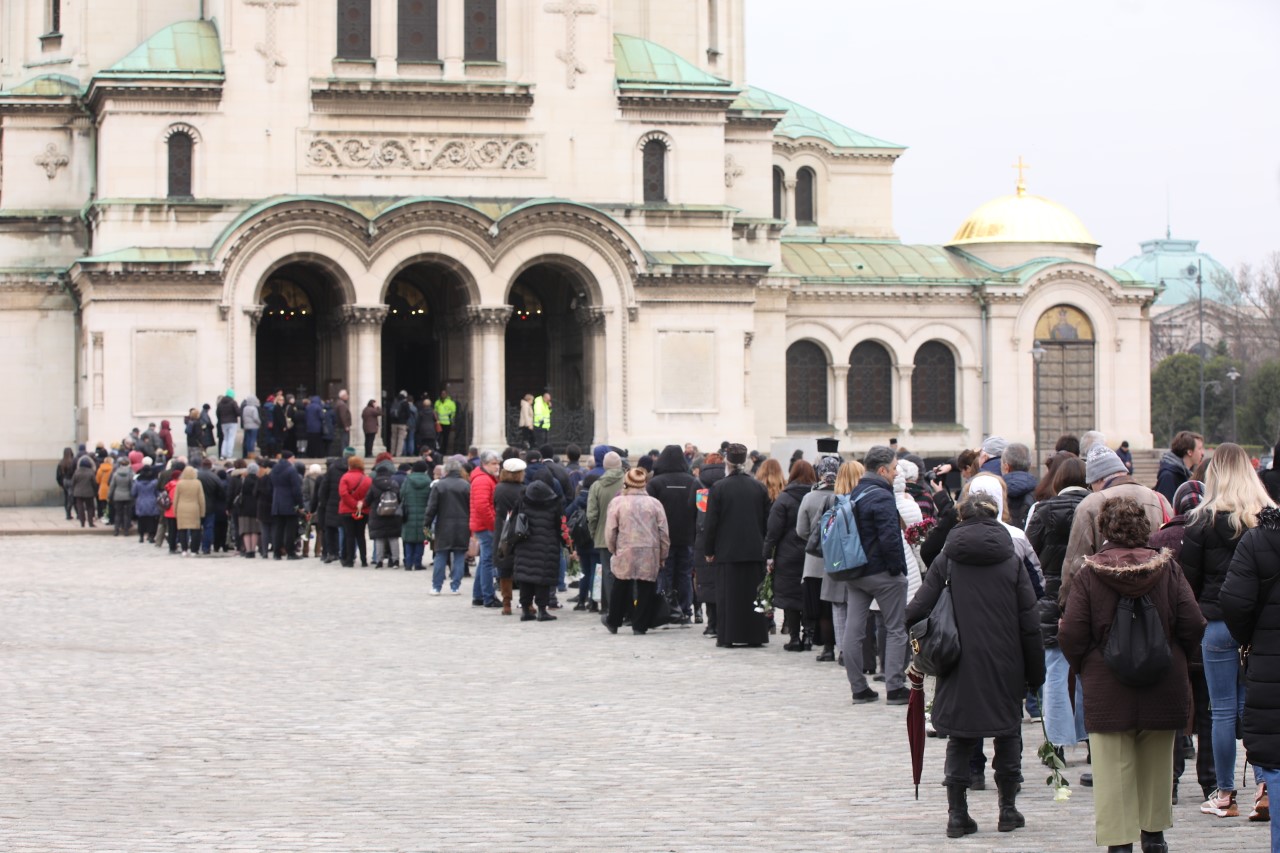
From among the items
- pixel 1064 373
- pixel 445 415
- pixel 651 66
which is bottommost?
pixel 445 415

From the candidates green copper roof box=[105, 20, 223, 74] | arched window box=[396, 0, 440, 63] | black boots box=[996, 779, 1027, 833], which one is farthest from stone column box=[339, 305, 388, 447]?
black boots box=[996, 779, 1027, 833]

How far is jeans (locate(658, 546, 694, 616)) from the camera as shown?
22000 mm

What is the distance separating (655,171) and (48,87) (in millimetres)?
14977

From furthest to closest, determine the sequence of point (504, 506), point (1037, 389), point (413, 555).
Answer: point (1037, 389) → point (413, 555) → point (504, 506)

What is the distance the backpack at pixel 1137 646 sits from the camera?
9.48m

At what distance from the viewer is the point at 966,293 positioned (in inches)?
2039

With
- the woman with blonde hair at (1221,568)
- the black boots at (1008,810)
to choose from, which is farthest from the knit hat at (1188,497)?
the black boots at (1008,810)

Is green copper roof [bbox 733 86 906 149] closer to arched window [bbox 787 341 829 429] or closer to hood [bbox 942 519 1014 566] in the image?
arched window [bbox 787 341 829 429]

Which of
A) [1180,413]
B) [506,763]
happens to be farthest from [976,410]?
[506,763]

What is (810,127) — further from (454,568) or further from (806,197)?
(454,568)

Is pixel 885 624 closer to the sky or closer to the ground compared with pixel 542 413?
closer to the ground

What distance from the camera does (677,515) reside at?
2152 centimetres

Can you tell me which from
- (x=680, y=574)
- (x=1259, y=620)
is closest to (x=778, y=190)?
(x=680, y=574)

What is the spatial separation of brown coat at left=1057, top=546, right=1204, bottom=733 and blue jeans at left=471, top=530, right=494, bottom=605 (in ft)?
48.2
